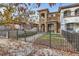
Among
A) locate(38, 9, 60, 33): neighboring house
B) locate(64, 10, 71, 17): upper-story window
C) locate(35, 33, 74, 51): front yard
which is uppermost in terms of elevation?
locate(64, 10, 71, 17): upper-story window

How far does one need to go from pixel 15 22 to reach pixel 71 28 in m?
0.69

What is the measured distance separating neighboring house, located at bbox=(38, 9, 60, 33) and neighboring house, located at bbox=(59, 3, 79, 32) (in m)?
0.06

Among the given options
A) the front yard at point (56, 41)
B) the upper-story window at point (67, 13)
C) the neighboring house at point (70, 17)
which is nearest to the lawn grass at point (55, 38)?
the front yard at point (56, 41)

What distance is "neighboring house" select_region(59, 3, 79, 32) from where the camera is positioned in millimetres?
2363

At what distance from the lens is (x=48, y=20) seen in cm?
245

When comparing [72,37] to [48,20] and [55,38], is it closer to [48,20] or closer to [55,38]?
[55,38]

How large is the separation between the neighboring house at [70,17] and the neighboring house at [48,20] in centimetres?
6

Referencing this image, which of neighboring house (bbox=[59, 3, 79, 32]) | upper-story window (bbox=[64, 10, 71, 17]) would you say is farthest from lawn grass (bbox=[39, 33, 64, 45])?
upper-story window (bbox=[64, 10, 71, 17])

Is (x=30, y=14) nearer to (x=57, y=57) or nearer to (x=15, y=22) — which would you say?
(x=15, y=22)

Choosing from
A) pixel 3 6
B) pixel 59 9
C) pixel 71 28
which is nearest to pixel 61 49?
pixel 71 28

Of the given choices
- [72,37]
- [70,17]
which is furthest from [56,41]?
[70,17]

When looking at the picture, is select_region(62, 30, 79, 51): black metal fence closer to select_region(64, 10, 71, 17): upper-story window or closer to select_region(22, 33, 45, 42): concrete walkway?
select_region(64, 10, 71, 17): upper-story window

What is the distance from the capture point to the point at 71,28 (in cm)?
238

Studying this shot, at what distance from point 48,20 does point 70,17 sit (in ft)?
0.90
